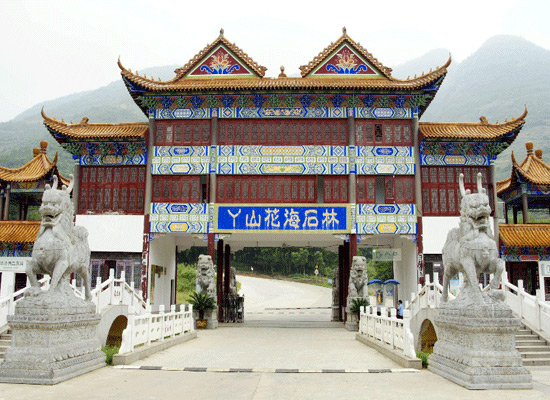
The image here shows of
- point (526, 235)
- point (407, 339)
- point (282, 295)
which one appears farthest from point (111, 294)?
point (282, 295)

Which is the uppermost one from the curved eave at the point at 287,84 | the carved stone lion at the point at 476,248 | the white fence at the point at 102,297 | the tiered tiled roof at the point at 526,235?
the curved eave at the point at 287,84

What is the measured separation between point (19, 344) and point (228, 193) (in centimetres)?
1321

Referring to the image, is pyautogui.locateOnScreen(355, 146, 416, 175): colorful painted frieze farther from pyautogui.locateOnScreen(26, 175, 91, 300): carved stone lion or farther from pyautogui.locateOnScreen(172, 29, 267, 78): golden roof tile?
pyautogui.locateOnScreen(26, 175, 91, 300): carved stone lion

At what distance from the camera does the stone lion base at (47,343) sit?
26.5ft

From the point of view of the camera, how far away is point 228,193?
21.1 m

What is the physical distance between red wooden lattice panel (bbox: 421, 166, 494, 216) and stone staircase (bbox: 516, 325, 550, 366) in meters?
8.21

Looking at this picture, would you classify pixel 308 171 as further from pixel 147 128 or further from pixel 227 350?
pixel 227 350

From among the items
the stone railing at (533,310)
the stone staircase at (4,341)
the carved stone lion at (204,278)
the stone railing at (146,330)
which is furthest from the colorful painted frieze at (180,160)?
the stone railing at (533,310)

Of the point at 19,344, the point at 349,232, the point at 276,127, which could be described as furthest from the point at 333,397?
the point at 276,127

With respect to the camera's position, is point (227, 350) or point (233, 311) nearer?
point (227, 350)

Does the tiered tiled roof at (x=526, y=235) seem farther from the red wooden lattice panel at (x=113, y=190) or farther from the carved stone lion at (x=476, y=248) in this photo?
the red wooden lattice panel at (x=113, y=190)

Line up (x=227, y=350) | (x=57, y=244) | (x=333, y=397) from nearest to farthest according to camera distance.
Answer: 1. (x=333, y=397)
2. (x=57, y=244)
3. (x=227, y=350)

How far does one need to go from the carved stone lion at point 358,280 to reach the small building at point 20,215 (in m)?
13.4

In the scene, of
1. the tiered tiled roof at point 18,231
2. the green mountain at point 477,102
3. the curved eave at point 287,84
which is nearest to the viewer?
the curved eave at point 287,84
